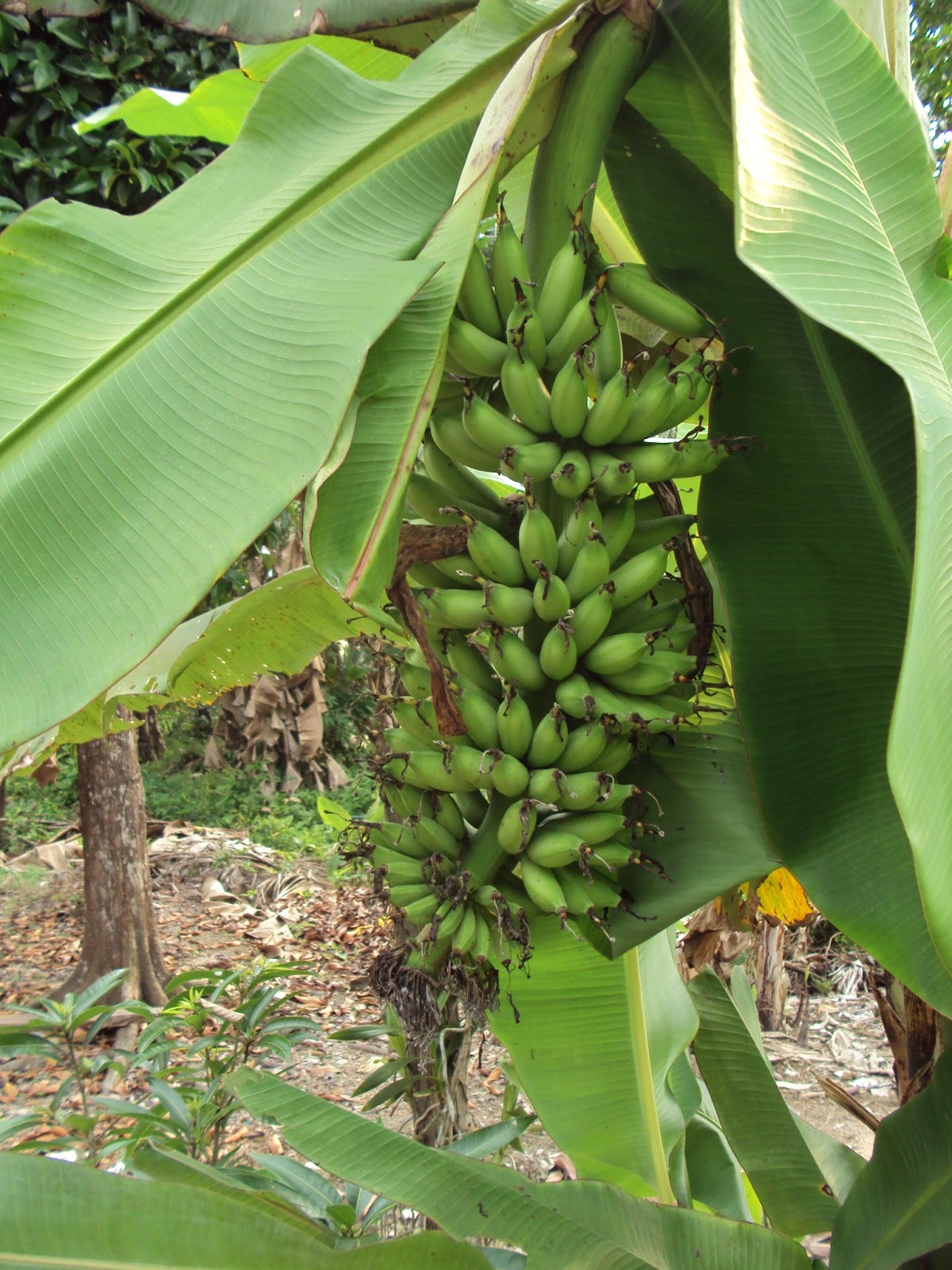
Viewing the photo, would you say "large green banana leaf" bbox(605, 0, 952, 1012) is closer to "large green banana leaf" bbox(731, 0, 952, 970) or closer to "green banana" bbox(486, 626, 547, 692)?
"large green banana leaf" bbox(731, 0, 952, 970)

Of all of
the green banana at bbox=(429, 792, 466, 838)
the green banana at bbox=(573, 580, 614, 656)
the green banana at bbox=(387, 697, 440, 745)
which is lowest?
the green banana at bbox=(429, 792, 466, 838)

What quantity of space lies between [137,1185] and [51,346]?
0.76 meters

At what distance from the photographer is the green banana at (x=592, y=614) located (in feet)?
2.64

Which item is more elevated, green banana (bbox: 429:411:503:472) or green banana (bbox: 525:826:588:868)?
green banana (bbox: 429:411:503:472)

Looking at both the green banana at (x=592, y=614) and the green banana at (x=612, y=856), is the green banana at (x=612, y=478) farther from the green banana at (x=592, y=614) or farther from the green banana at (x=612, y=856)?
the green banana at (x=612, y=856)

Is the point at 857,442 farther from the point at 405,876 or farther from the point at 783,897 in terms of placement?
the point at 783,897

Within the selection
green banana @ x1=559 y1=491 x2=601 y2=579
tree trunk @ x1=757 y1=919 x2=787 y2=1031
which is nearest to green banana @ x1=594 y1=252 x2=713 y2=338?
green banana @ x1=559 y1=491 x2=601 y2=579

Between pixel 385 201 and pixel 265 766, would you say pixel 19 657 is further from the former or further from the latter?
pixel 265 766

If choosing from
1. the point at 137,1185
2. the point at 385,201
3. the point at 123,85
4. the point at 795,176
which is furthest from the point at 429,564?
the point at 123,85

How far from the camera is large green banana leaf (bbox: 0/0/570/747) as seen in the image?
62 cm

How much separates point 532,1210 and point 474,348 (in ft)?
2.77

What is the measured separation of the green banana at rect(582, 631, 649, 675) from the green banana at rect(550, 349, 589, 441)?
0.63 feet

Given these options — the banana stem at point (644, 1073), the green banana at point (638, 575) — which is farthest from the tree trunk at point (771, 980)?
the green banana at point (638, 575)

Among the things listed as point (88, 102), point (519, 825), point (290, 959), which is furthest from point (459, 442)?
point (290, 959)
